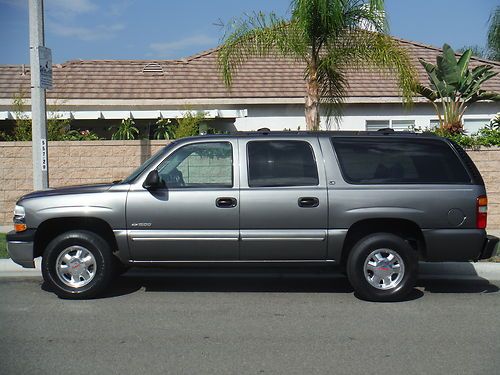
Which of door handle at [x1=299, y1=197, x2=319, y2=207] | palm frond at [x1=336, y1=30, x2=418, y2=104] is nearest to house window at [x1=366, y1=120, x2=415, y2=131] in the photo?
palm frond at [x1=336, y1=30, x2=418, y2=104]

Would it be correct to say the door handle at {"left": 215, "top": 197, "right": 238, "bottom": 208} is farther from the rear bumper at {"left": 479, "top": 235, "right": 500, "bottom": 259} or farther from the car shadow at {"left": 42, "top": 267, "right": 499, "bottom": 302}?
the rear bumper at {"left": 479, "top": 235, "right": 500, "bottom": 259}

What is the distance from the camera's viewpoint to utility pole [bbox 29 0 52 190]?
9117 mm

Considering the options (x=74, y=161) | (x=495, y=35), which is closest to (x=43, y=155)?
(x=74, y=161)

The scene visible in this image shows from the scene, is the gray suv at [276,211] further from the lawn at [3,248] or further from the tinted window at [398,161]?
the lawn at [3,248]

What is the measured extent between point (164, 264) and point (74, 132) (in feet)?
23.1

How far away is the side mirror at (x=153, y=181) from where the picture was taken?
6457 mm

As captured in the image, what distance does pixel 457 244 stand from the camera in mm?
6570

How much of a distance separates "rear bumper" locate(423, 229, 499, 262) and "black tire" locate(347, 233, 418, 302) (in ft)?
0.78

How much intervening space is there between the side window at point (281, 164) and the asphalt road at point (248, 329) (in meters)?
1.40

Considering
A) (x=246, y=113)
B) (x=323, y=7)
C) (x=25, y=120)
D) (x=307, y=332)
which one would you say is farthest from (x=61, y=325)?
(x=246, y=113)

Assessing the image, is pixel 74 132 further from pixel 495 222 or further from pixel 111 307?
pixel 495 222

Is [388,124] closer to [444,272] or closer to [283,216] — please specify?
[444,272]

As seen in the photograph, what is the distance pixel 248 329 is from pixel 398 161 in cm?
264

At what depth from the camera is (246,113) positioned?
48.2 feet
